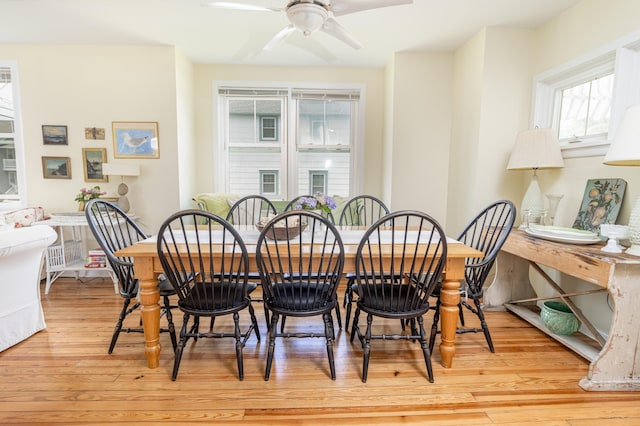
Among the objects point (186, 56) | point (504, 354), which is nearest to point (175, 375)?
point (504, 354)

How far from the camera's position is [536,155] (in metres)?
2.41

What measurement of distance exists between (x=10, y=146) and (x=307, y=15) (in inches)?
150

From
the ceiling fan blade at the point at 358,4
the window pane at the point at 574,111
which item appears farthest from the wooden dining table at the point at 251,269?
the window pane at the point at 574,111

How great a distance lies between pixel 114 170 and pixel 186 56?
5.08ft

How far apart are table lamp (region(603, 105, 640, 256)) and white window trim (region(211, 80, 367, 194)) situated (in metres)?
2.63

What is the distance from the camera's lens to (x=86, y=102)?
3361 mm

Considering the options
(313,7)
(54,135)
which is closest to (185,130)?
(54,135)

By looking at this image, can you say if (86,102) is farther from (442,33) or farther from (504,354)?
(504,354)

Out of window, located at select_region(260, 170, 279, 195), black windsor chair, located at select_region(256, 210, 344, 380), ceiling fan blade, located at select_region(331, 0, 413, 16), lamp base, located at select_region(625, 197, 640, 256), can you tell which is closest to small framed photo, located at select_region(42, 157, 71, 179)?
window, located at select_region(260, 170, 279, 195)

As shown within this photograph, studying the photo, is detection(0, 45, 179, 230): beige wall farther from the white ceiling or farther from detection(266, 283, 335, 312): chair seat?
detection(266, 283, 335, 312): chair seat

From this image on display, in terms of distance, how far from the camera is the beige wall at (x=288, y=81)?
3.89m

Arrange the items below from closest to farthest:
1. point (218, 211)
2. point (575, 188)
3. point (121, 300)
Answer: point (575, 188) < point (121, 300) < point (218, 211)

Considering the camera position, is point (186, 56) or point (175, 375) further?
point (186, 56)

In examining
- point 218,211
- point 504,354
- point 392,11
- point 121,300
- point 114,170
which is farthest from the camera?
point 218,211
